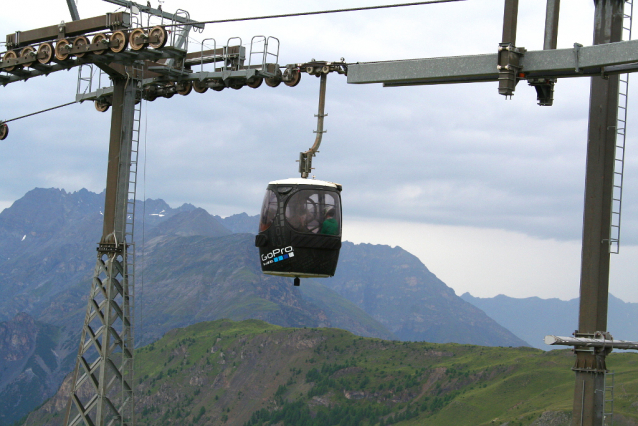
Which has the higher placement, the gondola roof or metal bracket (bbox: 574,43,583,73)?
metal bracket (bbox: 574,43,583,73)

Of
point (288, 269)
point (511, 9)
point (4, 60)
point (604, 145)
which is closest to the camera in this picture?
point (511, 9)

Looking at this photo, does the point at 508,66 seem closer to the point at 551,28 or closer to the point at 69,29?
the point at 551,28

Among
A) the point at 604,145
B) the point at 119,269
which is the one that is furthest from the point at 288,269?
the point at 119,269

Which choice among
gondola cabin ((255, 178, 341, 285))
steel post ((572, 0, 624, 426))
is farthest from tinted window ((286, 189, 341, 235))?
steel post ((572, 0, 624, 426))

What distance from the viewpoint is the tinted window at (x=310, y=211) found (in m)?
19.0

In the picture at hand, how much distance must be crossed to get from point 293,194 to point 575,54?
676 cm

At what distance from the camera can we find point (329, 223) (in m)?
19.3

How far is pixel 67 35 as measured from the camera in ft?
89.2

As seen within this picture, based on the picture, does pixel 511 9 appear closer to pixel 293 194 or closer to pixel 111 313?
pixel 293 194

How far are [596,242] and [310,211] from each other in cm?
768

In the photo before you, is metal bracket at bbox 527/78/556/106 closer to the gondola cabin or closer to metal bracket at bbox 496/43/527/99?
metal bracket at bbox 496/43/527/99

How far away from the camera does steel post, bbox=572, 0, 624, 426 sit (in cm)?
2139

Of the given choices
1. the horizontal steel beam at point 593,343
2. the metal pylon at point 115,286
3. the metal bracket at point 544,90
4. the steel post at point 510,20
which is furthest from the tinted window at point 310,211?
the metal pylon at point 115,286

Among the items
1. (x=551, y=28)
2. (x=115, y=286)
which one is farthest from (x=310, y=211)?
(x=115, y=286)
